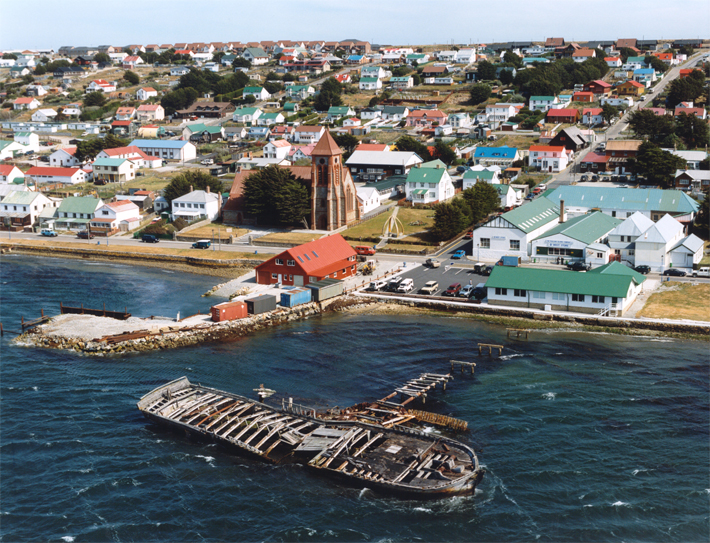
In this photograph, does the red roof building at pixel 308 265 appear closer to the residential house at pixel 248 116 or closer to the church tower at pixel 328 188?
the church tower at pixel 328 188

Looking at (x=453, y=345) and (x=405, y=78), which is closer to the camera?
(x=453, y=345)

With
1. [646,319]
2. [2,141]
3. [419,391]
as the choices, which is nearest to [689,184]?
[646,319]

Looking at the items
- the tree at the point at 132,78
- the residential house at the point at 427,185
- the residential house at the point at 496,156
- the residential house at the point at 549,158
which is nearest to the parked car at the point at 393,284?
the residential house at the point at 427,185

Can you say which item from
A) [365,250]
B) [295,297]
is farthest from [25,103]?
[295,297]

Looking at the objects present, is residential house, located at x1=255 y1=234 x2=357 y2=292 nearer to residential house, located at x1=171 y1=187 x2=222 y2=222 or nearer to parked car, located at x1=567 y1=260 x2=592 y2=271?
parked car, located at x1=567 y1=260 x2=592 y2=271

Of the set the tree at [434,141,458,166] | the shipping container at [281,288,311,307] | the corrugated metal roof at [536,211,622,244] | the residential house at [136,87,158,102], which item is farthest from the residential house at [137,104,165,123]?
the shipping container at [281,288,311,307]

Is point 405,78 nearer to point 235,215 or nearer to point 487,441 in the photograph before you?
point 235,215
